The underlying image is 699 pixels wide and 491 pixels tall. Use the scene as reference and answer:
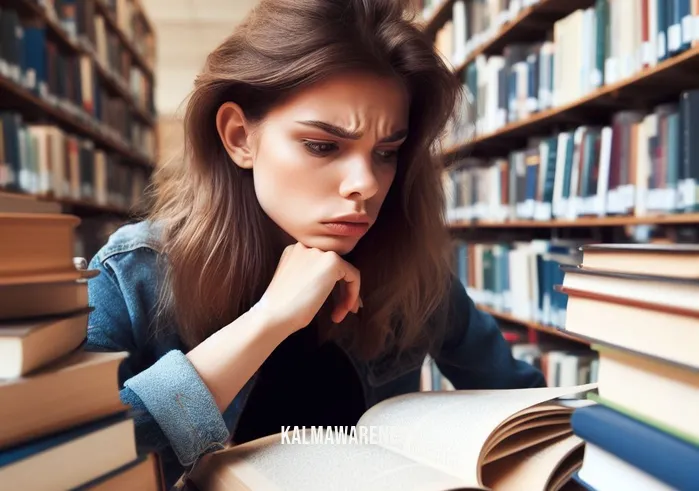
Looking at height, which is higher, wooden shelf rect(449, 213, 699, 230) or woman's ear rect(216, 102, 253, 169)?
woman's ear rect(216, 102, 253, 169)

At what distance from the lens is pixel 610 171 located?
1734mm

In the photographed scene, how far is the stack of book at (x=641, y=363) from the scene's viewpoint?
1.21ft

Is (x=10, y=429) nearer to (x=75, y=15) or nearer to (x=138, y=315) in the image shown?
(x=138, y=315)

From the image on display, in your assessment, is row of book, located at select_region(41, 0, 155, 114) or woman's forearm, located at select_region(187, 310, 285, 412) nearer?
woman's forearm, located at select_region(187, 310, 285, 412)

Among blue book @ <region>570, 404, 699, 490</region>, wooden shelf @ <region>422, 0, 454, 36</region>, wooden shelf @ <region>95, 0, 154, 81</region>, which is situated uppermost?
wooden shelf @ <region>95, 0, 154, 81</region>

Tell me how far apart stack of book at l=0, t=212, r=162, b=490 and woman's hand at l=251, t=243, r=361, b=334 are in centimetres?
26

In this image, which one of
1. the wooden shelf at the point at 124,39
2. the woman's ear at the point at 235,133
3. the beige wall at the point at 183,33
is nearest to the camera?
the woman's ear at the point at 235,133

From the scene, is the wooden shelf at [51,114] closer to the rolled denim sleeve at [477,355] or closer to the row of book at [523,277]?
the row of book at [523,277]

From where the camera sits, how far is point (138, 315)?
2.75 ft

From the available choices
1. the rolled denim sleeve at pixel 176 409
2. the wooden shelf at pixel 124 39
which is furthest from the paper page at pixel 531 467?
the wooden shelf at pixel 124 39

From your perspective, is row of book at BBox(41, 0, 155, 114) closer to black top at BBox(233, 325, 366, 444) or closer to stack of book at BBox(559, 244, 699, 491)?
black top at BBox(233, 325, 366, 444)

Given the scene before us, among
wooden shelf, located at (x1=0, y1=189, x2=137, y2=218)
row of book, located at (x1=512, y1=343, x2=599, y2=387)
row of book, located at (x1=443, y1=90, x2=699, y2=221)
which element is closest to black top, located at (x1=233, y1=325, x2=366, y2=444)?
row of book, located at (x1=443, y1=90, x2=699, y2=221)

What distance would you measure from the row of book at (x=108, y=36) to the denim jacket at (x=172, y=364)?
217 centimetres

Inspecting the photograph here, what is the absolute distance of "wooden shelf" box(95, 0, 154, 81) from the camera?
3.60 m
